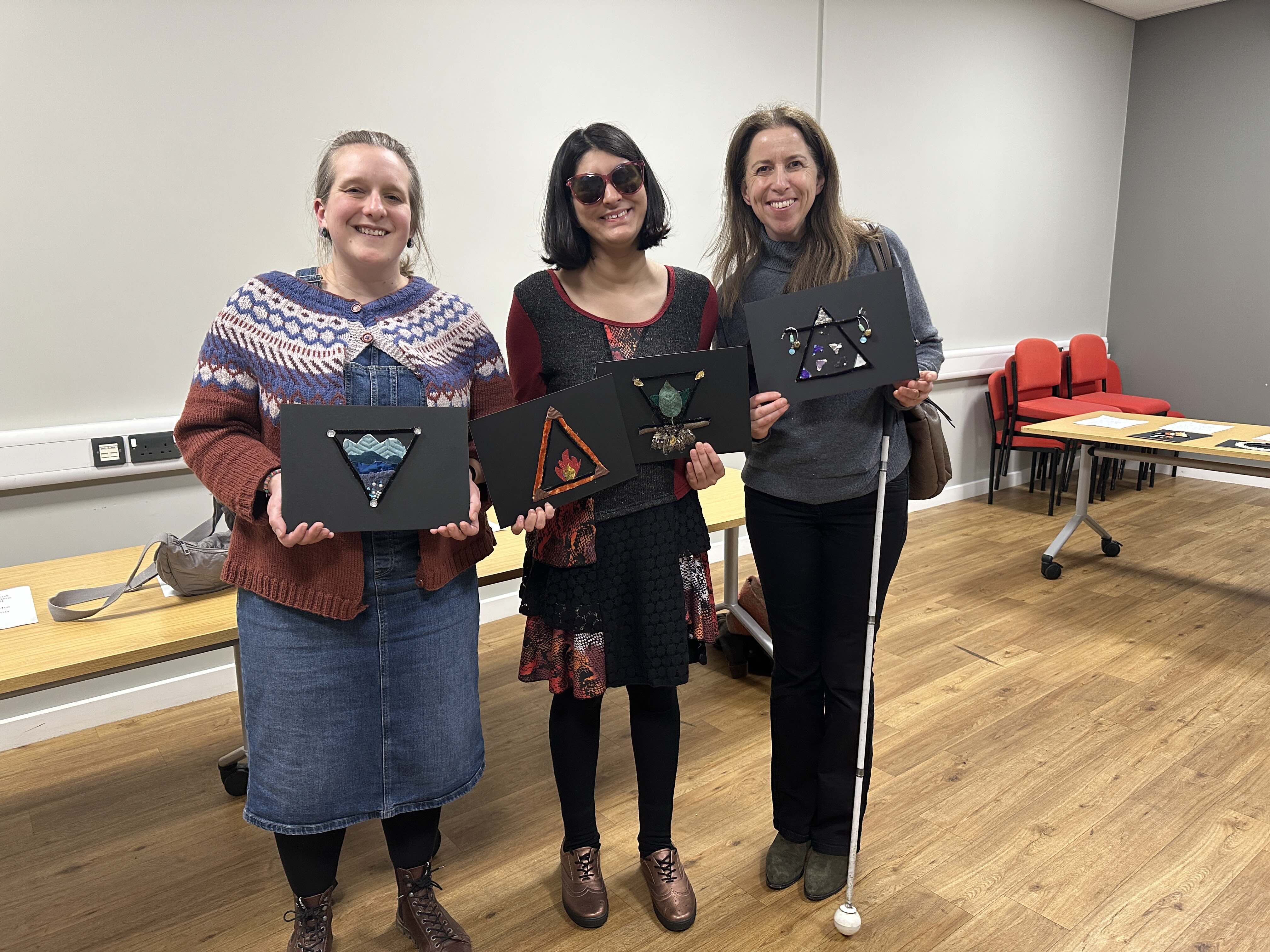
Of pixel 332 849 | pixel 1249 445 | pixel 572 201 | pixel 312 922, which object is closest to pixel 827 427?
pixel 572 201

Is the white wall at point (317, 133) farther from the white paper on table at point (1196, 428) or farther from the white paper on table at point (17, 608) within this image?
the white paper on table at point (1196, 428)

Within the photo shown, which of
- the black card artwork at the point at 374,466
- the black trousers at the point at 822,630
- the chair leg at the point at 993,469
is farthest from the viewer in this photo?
the chair leg at the point at 993,469

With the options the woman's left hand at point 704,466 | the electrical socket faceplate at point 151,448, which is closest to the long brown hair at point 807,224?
the woman's left hand at point 704,466

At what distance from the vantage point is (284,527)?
56.4 inches

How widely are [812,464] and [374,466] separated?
0.90 m

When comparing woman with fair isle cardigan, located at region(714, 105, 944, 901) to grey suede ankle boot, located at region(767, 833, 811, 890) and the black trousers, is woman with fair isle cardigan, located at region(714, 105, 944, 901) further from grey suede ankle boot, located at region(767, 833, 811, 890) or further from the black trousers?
grey suede ankle boot, located at region(767, 833, 811, 890)

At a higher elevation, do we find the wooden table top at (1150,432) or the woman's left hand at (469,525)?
the woman's left hand at (469,525)

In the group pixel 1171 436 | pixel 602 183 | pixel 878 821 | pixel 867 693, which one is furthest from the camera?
pixel 1171 436

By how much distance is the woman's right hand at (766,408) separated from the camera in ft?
5.68

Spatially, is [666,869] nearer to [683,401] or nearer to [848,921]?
[848,921]

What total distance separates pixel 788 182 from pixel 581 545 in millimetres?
848

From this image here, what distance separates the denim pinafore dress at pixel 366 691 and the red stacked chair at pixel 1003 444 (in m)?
4.89

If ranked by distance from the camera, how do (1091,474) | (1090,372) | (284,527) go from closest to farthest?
(284,527) → (1091,474) → (1090,372)

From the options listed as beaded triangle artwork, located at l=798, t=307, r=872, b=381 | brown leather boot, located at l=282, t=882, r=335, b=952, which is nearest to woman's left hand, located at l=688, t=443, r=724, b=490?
beaded triangle artwork, located at l=798, t=307, r=872, b=381
